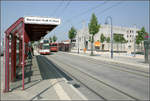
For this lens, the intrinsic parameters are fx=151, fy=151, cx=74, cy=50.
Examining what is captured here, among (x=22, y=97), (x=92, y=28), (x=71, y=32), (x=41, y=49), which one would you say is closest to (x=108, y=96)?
(x=22, y=97)

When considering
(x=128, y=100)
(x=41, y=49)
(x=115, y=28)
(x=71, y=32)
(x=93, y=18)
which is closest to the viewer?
(x=128, y=100)

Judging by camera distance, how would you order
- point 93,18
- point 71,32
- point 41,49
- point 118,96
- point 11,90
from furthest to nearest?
point 71,32, point 41,49, point 93,18, point 11,90, point 118,96

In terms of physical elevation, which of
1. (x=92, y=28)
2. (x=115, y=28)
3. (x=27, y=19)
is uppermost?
(x=115, y=28)

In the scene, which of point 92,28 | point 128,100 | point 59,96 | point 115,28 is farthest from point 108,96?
point 115,28

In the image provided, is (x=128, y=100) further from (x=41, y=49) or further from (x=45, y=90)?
(x=41, y=49)

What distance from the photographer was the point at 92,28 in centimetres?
3142

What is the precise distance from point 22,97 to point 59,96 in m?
1.29

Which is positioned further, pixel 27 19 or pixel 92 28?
pixel 92 28

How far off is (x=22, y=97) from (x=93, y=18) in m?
28.0

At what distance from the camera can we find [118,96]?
5.53 meters

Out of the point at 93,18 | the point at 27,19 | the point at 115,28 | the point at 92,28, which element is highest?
the point at 115,28

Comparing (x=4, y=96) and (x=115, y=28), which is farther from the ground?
(x=115, y=28)

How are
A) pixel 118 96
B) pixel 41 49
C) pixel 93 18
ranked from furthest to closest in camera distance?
pixel 41 49 → pixel 93 18 → pixel 118 96

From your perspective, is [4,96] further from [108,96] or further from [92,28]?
[92,28]
